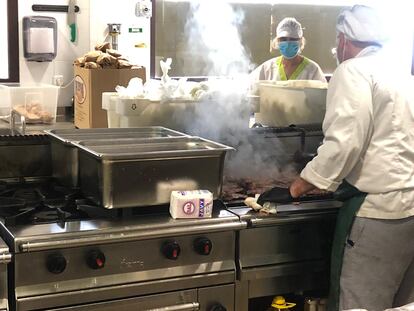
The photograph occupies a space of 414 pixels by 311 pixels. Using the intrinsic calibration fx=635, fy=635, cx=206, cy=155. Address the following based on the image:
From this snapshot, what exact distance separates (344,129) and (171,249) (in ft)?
2.13

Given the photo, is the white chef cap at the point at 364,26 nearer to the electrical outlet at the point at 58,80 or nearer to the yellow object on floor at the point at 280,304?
the yellow object on floor at the point at 280,304

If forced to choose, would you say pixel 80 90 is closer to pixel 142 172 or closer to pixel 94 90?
pixel 94 90

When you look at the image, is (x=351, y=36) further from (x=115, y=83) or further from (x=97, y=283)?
(x=115, y=83)

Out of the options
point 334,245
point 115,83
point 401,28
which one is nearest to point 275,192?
point 334,245

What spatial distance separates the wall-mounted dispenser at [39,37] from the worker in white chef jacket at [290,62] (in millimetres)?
1315

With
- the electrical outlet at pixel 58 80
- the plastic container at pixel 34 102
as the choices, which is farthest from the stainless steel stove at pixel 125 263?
the electrical outlet at pixel 58 80

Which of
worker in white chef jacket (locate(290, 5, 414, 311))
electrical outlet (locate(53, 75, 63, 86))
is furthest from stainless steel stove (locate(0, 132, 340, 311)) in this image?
electrical outlet (locate(53, 75, 63, 86))

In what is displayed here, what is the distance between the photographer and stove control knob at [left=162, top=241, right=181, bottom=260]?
192cm

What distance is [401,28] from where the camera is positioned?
488cm

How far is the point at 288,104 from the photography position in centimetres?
283

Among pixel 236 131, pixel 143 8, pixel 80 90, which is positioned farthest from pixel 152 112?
pixel 143 8

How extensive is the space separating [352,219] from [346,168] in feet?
0.61

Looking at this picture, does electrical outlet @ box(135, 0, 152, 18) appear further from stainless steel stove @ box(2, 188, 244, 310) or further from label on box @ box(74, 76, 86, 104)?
stainless steel stove @ box(2, 188, 244, 310)

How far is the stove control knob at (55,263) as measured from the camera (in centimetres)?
177
